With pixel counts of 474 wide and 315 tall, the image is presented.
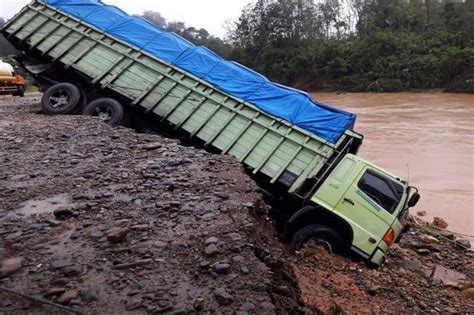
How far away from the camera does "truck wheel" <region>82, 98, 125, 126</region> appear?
865cm

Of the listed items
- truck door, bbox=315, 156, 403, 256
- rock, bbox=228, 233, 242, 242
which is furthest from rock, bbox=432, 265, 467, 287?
rock, bbox=228, 233, 242, 242

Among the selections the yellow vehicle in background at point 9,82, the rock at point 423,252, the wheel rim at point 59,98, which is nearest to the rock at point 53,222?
the wheel rim at point 59,98

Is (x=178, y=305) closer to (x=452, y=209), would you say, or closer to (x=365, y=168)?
(x=365, y=168)

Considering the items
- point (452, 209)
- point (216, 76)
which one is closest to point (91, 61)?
point (216, 76)

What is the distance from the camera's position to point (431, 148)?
16.6 m

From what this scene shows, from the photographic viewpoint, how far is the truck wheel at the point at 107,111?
865 centimetres

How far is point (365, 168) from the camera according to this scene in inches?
269

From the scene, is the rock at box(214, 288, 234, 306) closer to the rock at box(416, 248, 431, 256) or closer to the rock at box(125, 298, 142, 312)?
the rock at box(125, 298, 142, 312)

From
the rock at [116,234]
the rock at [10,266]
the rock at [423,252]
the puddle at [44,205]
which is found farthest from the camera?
the rock at [423,252]

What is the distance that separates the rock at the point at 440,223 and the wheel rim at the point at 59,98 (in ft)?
27.0

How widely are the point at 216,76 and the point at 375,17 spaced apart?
44.7 m

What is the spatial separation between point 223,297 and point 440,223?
8.56 metres

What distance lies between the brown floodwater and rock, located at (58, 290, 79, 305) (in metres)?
9.14

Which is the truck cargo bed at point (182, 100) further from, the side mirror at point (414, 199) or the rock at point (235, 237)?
the rock at point (235, 237)
